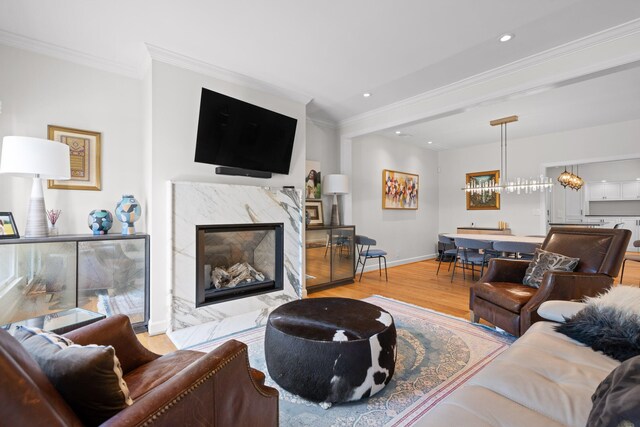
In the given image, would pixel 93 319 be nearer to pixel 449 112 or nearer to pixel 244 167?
pixel 244 167

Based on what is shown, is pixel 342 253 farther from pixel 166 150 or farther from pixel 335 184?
pixel 166 150

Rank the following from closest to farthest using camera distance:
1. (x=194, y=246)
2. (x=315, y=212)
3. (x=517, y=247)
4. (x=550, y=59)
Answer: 1. (x=550, y=59)
2. (x=194, y=246)
3. (x=517, y=247)
4. (x=315, y=212)

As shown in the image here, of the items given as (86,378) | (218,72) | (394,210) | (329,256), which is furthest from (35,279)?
(394,210)

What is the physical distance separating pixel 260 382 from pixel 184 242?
79.2 inches

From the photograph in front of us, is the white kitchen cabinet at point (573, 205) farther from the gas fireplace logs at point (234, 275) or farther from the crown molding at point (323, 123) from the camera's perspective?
the gas fireplace logs at point (234, 275)

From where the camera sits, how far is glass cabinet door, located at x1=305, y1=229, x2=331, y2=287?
13.7 ft

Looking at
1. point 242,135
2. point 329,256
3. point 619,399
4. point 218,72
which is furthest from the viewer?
point 329,256

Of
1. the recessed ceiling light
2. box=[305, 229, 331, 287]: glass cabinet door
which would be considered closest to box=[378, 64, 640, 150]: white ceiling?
the recessed ceiling light

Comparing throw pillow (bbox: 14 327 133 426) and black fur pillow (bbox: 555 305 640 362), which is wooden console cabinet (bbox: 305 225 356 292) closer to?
black fur pillow (bbox: 555 305 640 362)

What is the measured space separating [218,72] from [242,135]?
2.21ft

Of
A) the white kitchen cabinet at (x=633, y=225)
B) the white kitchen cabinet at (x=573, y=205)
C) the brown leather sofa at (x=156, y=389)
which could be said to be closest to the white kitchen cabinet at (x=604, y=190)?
the white kitchen cabinet at (x=573, y=205)

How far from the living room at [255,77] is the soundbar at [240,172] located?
11 centimetres

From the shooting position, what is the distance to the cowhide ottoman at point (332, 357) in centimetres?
163

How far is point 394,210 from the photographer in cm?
610
